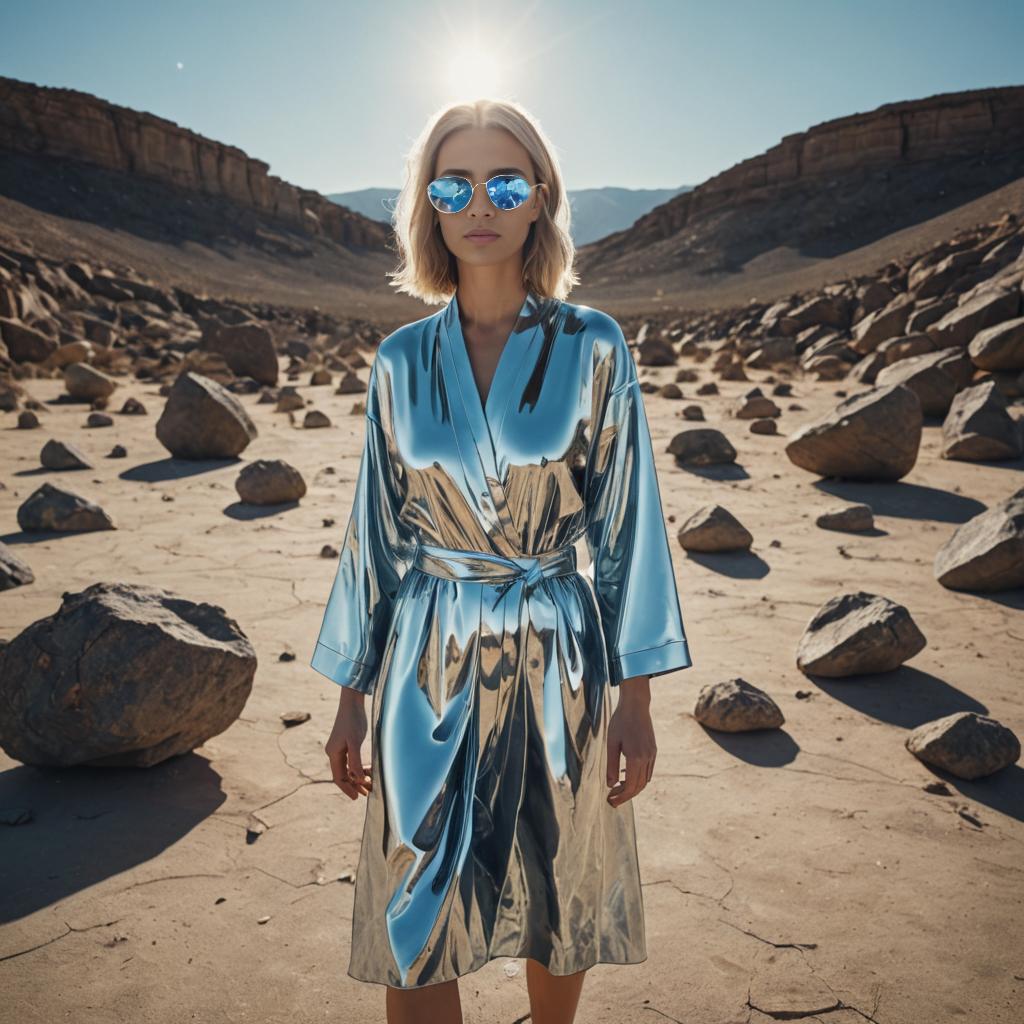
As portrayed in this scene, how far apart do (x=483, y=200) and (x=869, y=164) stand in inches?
2458

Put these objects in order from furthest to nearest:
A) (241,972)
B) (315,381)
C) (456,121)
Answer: (315,381)
(241,972)
(456,121)

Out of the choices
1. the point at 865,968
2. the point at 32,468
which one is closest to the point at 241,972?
the point at 865,968

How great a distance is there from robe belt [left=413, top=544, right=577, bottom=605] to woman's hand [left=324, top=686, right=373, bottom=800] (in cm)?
29

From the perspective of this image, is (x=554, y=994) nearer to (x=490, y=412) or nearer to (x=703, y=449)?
(x=490, y=412)

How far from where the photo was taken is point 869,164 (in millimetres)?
55469

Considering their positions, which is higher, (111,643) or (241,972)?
(111,643)

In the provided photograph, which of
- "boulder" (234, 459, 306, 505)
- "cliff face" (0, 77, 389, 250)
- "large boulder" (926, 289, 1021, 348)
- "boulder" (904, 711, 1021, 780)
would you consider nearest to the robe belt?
"boulder" (904, 711, 1021, 780)

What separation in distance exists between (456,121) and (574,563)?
2.65 feet

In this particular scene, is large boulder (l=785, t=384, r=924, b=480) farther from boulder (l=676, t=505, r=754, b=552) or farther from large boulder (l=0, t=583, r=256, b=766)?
large boulder (l=0, t=583, r=256, b=766)

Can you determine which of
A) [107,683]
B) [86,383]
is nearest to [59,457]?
[86,383]

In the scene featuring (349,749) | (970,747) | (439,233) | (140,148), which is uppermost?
(140,148)

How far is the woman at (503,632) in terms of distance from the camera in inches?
55.7

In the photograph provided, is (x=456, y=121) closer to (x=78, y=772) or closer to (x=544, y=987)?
(x=544, y=987)

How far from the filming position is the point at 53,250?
104ft
